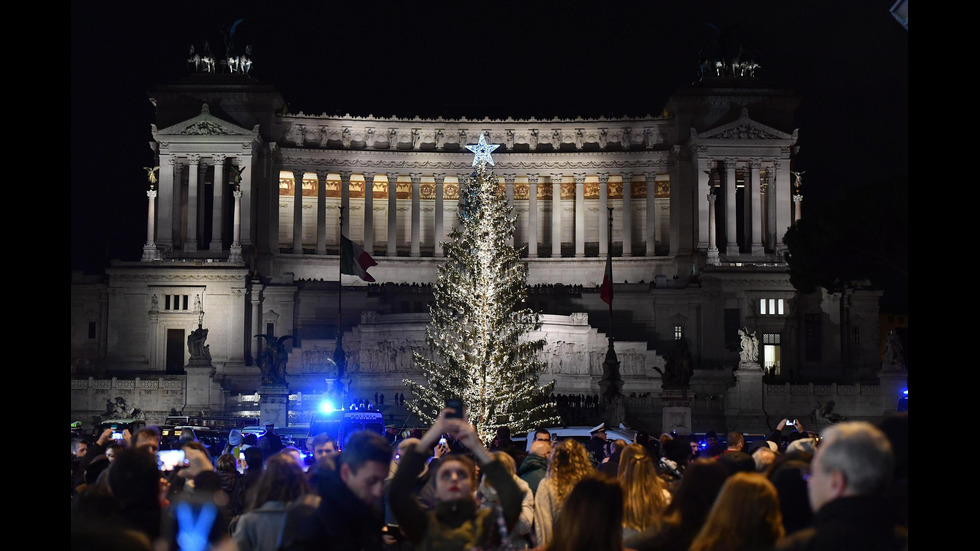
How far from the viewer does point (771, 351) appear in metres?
78.9

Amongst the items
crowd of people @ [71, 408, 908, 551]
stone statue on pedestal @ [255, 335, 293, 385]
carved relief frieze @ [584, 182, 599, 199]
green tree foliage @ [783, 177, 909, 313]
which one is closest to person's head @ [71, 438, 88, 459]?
crowd of people @ [71, 408, 908, 551]

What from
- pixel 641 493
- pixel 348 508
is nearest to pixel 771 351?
pixel 641 493

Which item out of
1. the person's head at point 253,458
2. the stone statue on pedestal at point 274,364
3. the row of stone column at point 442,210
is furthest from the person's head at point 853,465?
the row of stone column at point 442,210

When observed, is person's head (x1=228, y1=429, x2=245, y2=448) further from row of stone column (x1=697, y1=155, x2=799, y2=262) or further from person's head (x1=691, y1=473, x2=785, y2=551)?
row of stone column (x1=697, y1=155, x2=799, y2=262)

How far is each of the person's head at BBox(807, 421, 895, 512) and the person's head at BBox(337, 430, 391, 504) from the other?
3.59m

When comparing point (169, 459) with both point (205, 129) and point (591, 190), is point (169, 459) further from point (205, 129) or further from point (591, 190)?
point (591, 190)

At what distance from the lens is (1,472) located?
10133 millimetres

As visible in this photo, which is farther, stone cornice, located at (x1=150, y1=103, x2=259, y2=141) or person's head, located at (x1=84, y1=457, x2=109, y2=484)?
stone cornice, located at (x1=150, y1=103, x2=259, y2=141)

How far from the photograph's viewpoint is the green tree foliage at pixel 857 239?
5312 cm

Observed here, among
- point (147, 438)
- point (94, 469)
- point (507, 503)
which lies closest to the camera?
point (507, 503)

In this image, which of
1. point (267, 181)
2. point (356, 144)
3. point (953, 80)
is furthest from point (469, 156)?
point (953, 80)

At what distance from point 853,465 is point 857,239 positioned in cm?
4833

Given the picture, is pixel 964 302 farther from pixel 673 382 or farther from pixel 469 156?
pixel 469 156

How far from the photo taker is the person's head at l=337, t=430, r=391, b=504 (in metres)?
10.6
